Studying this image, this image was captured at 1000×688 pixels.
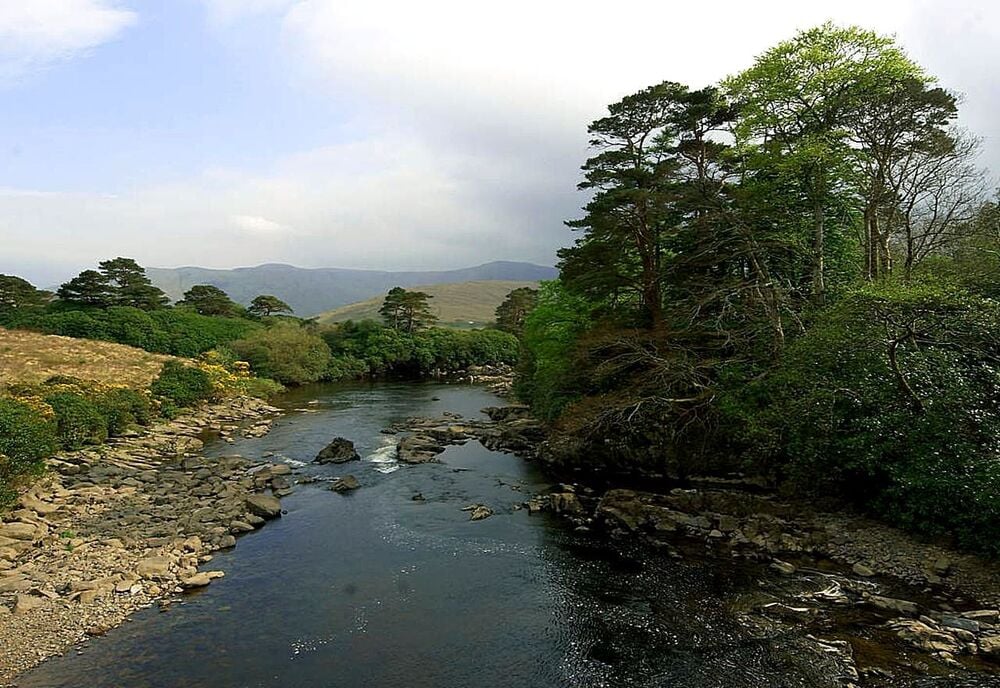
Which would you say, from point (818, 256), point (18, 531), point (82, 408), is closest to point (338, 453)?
point (82, 408)

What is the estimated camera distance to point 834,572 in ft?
45.2

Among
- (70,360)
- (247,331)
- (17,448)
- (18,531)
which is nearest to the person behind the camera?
(18,531)

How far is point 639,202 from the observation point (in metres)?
22.2

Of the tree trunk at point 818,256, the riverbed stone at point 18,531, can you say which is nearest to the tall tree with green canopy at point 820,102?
the tree trunk at point 818,256

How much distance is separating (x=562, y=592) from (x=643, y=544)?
354cm

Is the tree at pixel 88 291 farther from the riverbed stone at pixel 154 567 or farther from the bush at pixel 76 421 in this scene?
the riverbed stone at pixel 154 567

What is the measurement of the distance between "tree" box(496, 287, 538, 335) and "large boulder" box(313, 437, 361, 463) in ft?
155

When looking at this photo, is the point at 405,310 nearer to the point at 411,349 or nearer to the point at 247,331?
the point at 411,349

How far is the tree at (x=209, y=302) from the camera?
71312mm

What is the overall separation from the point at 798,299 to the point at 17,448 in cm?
2590

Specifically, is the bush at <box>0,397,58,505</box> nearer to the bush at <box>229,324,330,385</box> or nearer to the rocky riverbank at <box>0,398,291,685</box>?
the rocky riverbank at <box>0,398,291,685</box>

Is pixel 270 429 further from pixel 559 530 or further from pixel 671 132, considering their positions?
pixel 671 132

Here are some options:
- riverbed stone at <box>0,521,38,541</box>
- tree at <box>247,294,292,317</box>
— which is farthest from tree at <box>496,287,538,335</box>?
riverbed stone at <box>0,521,38,541</box>

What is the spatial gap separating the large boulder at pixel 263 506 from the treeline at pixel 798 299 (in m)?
10.2
